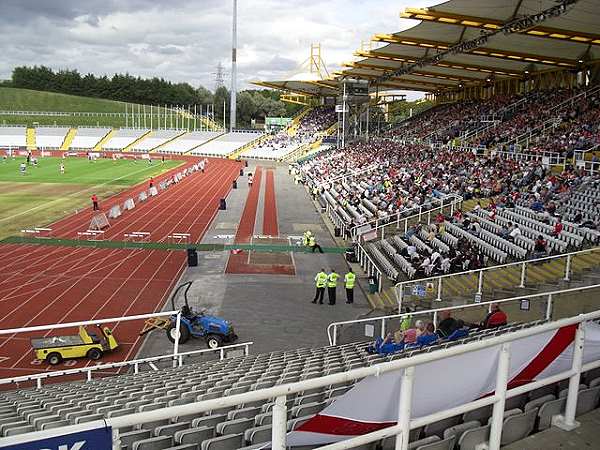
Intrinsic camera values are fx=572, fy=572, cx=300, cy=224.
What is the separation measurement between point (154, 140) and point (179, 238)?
74.8m

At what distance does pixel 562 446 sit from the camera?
398cm

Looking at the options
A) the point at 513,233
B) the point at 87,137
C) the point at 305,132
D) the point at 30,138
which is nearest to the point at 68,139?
the point at 87,137

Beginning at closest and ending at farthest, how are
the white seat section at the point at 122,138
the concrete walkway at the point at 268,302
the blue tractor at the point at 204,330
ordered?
the blue tractor at the point at 204,330, the concrete walkway at the point at 268,302, the white seat section at the point at 122,138

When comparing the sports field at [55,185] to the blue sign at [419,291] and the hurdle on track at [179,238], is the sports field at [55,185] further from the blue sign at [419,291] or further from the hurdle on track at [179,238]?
the blue sign at [419,291]

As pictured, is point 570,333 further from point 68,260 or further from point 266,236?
point 266,236

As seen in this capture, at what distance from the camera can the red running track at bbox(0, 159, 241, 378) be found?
1494 centimetres

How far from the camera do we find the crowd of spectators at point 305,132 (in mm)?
87188

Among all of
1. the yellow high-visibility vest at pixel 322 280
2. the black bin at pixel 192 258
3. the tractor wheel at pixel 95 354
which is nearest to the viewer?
the tractor wheel at pixel 95 354

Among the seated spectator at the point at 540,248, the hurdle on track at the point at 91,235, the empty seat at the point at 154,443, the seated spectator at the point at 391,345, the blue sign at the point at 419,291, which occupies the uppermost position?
the empty seat at the point at 154,443

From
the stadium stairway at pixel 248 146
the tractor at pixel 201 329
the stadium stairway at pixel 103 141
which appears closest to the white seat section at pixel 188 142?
the stadium stairway at pixel 248 146

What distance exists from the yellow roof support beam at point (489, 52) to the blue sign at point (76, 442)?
3549cm

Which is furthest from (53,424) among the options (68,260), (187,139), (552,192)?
(187,139)

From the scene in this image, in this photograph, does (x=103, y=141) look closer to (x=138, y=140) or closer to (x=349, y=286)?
(x=138, y=140)

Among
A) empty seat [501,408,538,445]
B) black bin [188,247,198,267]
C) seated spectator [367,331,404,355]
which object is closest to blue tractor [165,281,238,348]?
seated spectator [367,331,404,355]
